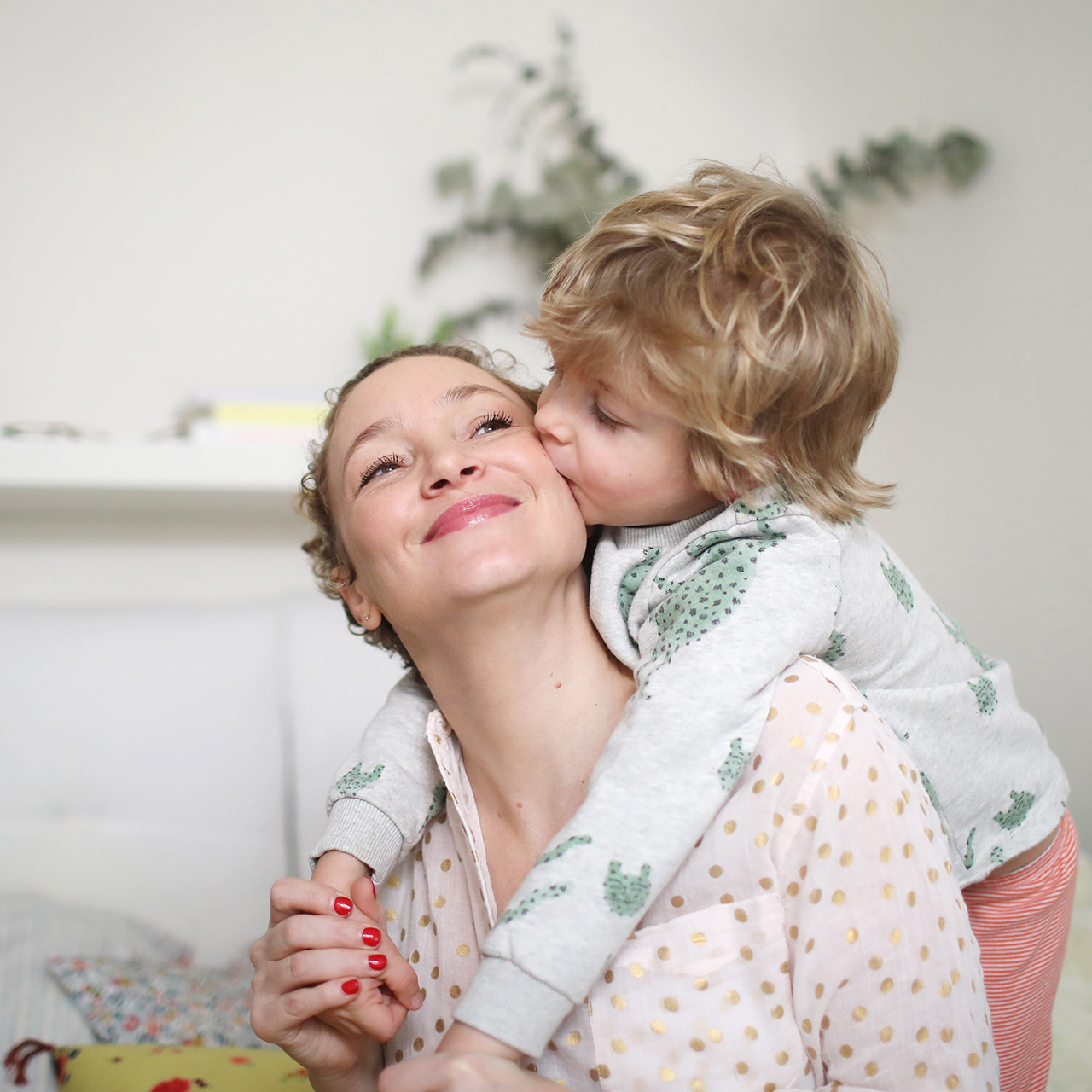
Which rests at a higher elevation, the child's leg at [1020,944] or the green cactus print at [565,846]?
the green cactus print at [565,846]

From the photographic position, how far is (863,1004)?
851mm

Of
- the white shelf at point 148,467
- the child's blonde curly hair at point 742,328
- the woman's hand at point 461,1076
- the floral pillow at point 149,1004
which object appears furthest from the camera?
the white shelf at point 148,467

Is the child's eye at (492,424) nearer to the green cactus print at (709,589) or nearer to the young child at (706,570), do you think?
the young child at (706,570)

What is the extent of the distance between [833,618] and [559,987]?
457mm

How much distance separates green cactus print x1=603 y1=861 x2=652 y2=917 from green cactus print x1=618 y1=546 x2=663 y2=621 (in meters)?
0.36

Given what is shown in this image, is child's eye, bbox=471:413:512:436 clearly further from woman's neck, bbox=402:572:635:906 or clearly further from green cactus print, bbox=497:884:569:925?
green cactus print, bbox=497:884:569:925

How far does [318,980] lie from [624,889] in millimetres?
365

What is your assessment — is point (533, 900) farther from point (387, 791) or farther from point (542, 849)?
point (387, 791)

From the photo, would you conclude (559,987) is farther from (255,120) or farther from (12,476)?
(255,120)

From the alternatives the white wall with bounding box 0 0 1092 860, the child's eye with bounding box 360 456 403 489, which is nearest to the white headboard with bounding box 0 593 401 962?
the white wall with bounding box 0 0 1092 860

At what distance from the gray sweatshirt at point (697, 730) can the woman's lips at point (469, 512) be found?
17 centimetres

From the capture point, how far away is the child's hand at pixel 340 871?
3.58 ft

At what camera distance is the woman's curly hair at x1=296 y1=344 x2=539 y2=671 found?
1290 millimetres

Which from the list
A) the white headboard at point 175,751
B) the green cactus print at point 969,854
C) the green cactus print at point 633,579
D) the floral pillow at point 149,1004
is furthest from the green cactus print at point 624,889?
the white headboard at point 175,751
